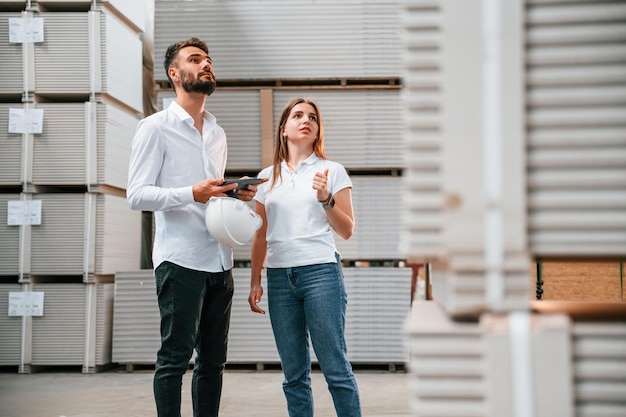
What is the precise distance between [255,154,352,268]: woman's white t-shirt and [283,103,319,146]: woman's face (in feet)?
0.34

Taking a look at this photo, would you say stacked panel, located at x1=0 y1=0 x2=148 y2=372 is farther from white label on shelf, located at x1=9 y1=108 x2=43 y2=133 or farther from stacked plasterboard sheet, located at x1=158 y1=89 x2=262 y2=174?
stacked plasterboard sheet, located at x1=158 y1=89 x2=262 y2=174

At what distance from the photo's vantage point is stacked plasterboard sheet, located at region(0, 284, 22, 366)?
605 centimetres

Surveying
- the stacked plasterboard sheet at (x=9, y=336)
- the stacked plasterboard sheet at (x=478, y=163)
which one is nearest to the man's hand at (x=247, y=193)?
the stacked plasterboard sheet at (x=478, y=163)

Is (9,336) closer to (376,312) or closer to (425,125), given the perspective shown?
(376,312)

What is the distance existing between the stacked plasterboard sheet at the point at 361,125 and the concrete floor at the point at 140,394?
190 centimetres

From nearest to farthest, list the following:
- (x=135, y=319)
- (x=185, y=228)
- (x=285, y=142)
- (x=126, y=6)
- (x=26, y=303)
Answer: (x=185, y=228) < (x=285, y=142) < (x=26, y=303) < (x=135, y=319) < (x=126, y=6)

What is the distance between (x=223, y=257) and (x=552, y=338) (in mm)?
2243

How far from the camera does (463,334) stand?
1204 millimetres

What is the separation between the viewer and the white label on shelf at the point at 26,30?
6.12 meters

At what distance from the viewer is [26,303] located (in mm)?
6039

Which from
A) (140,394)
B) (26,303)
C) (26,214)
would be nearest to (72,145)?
(26,214)

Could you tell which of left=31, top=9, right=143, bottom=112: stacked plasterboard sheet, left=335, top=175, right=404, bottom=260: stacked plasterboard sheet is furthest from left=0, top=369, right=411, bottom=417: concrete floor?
left=31, top=9, right=143, bottom=112: stacked plasterboard sheet

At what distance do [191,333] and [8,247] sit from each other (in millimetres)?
3727

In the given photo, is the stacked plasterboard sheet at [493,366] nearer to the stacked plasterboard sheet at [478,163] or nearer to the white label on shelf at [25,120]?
the stacked plasterboard sheet at [478,163]
